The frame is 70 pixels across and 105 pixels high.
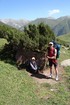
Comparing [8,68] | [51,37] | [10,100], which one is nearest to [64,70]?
[51,37]

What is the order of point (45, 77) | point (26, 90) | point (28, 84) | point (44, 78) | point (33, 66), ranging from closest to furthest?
point (26, 90)
point (28, 84)
point (44, 78)
point (45, 77)
point (33, 66)

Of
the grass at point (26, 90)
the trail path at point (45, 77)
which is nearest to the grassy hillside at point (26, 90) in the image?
the grass at point (26, 90)

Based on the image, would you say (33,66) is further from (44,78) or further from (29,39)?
(29,39)

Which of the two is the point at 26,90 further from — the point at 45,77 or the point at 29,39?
the point at 29,39

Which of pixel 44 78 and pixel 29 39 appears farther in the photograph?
pixel 29 39

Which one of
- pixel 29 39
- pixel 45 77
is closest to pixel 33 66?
pixel 45 77

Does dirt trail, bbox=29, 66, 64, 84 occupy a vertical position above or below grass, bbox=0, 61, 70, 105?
below

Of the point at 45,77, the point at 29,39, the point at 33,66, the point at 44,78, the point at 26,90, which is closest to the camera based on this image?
the point at 26,90

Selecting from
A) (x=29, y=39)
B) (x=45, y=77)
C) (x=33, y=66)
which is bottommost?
(x=45, y=77)

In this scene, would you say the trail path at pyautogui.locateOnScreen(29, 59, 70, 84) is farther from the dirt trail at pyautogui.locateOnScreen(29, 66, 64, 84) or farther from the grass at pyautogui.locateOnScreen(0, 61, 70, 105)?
the grass at pyautogui.locateOnScreen(0, 61, 70, 105)

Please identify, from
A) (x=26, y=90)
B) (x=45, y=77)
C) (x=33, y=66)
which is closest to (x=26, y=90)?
(x=26, y=90)

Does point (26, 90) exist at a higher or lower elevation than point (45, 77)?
higher

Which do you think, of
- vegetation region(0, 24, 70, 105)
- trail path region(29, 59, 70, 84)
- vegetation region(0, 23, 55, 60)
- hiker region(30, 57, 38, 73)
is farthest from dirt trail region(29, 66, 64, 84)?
vegetation region(0, 23, 55, 60)

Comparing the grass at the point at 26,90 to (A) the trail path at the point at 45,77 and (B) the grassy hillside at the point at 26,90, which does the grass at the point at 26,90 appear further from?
(A) the trail path at the point at 45,77
